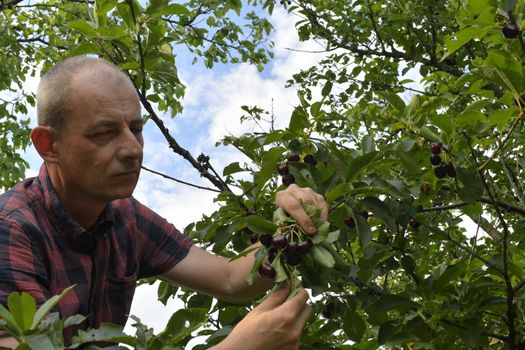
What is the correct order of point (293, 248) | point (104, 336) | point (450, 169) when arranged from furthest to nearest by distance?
point (450, 169) → point (293, 248) → point (104, 336)

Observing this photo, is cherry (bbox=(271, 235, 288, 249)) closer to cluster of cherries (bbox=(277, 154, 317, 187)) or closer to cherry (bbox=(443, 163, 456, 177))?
cluster of cherries (bbox=(277, 154, 317, 187))

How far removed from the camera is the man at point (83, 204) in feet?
6.27

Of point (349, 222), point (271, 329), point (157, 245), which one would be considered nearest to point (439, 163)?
point (349, 222)

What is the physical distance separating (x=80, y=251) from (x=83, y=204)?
6.9 inches

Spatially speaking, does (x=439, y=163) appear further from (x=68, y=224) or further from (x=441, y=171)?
(x=68, y=224)

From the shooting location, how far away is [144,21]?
8.21 feet

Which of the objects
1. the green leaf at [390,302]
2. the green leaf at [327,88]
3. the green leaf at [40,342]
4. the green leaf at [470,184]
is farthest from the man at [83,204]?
the green leaf at [327,88]

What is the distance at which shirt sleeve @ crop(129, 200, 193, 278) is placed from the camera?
264cm

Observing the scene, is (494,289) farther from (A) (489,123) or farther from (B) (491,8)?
(B) (491,8)

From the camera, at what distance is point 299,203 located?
5.56ft

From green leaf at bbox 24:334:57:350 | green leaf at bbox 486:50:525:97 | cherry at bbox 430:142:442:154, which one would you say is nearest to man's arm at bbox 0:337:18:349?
green leaf at bbox 24:334:57:350

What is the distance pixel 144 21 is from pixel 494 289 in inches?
72.7

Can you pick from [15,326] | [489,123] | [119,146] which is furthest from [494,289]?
[15,326]

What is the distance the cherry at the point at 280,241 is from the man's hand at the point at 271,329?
127mm
